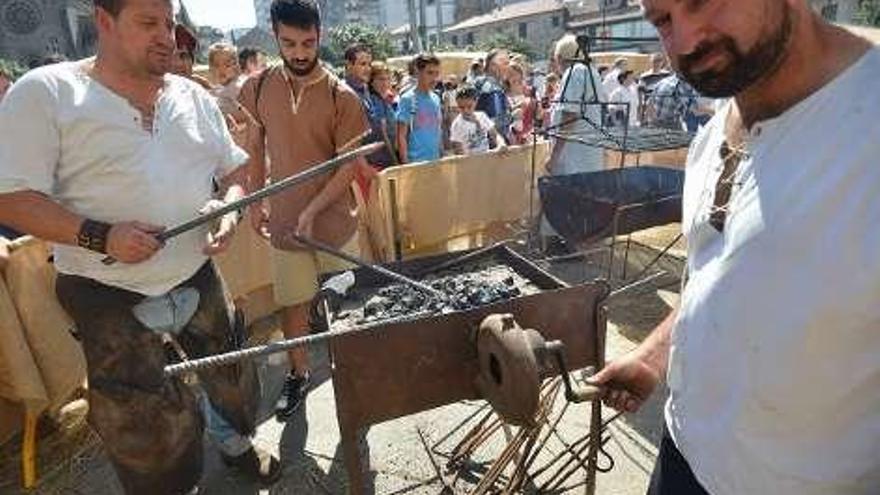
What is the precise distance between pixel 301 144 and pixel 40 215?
62.5 inches

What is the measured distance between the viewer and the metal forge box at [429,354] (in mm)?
2484

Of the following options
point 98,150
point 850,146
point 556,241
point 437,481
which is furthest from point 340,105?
point 556,241

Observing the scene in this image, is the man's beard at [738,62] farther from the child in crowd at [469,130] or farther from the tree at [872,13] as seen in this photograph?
the tree at [872,13]

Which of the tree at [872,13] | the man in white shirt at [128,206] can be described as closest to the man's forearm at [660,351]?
the man in white shirt at [128,206]

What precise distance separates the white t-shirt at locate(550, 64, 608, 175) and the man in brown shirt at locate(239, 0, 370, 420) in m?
2.81

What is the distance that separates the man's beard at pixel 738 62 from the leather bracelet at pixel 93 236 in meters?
2.14

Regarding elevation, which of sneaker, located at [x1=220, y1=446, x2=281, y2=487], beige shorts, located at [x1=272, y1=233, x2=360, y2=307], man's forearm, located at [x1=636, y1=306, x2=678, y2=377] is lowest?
sneaker, located at [x1=220, y1=446, x2=281, y2=487]

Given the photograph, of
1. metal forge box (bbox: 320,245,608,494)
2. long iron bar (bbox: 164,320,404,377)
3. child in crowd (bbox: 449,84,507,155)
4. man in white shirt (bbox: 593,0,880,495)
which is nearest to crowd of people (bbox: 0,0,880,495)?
man in white shirt (bbox: 593,0,880,495)

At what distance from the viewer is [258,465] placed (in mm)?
3541

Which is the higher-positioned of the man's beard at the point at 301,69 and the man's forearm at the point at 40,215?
the man's beard at the point at 301,69

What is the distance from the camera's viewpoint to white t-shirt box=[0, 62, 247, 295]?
8.20 ft

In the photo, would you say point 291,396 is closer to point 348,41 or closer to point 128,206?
point 128,206

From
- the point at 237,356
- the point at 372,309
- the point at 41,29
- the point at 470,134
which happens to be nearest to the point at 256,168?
the point at 372,309

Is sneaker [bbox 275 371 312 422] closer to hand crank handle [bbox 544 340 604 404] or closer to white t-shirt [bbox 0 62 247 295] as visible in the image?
white t-shirt [bbox 0 62 247 295]
